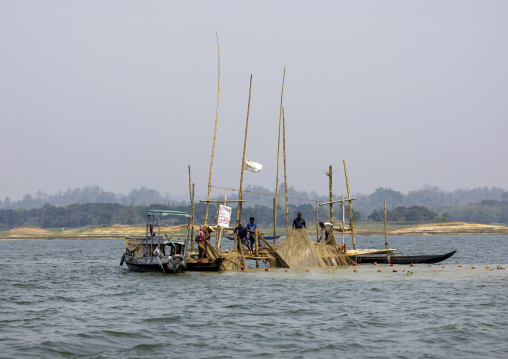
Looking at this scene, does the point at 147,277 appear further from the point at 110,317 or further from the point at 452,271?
the point at 452,271

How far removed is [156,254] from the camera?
32906 millimetres

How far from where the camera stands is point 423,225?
16212 cm

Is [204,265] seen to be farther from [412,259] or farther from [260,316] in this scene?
[412,259]

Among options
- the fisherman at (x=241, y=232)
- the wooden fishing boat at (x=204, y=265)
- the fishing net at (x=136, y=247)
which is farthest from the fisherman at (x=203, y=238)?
the fishing net at (x=136, y=247)

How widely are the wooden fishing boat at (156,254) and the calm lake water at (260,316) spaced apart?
2.42 feet

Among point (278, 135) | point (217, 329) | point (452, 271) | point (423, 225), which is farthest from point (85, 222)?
point (217, 329)

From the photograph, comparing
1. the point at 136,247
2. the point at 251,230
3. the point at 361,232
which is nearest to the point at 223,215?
the point at 251,230

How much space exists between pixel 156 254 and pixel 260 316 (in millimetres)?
14321

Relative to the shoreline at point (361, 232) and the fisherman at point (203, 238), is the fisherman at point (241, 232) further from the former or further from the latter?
the shoreline at point (361, 232)

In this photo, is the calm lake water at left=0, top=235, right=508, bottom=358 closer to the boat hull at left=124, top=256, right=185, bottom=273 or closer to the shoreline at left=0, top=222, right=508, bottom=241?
the boat hull at left=124, top=256, right=185, bottom=273

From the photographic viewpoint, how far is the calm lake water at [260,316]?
15102mm

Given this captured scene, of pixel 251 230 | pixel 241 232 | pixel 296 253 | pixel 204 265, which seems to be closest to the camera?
pixel 204 265

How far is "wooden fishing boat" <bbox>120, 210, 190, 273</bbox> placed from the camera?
31750 millimetres

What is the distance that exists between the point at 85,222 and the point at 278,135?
6005 inches
